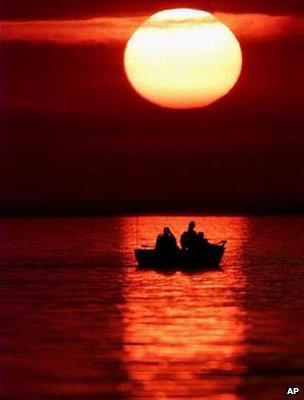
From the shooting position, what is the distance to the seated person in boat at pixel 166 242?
33.9 metres

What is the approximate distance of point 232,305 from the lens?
25312 mm

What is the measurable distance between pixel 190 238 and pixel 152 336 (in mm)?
14738

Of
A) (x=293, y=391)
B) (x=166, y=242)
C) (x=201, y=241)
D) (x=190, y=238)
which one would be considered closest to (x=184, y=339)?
(x=293, y=391)

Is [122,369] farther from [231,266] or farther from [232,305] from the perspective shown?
[231,266]

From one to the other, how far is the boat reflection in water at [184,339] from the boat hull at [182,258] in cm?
254

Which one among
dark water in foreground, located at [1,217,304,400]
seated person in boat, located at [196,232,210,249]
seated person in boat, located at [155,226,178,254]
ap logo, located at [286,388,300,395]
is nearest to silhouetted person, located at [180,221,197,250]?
seated person in boat, located at [196,232,210,249]

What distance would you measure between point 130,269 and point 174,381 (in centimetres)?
2453

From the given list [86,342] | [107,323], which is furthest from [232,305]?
[86,342]

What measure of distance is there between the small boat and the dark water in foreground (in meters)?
0.38

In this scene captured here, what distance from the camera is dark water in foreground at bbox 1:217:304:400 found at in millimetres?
15023

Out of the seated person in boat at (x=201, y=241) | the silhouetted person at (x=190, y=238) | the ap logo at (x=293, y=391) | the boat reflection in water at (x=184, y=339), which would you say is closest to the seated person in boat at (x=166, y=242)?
the silhouetted person at (x=190, y=238)

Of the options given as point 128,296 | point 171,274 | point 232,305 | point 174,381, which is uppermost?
point 171,274

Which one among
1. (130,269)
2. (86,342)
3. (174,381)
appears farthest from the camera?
(130,269)

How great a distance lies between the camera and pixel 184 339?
18.8 metres
